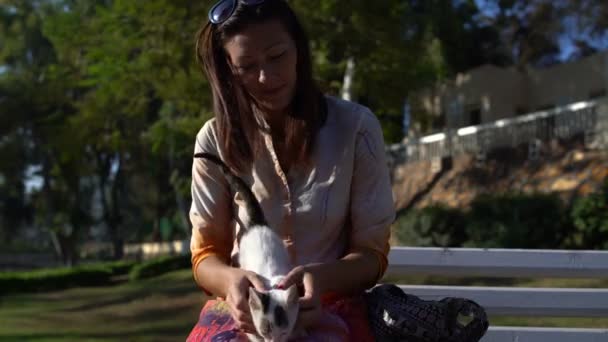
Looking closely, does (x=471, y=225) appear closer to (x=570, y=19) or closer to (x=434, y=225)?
(x=434, y=225)

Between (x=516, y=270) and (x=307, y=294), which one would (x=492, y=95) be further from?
(x=307, y=294)

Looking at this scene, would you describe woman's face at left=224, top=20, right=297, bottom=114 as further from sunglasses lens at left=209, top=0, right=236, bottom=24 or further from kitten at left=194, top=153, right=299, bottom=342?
kitten at left=194, top=153, right=299, bottom=342

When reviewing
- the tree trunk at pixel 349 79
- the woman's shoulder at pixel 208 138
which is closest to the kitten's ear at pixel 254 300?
the woman's shoulder at pixel 208 138

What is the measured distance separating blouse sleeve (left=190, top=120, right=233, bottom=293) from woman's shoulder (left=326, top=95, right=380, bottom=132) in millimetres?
384

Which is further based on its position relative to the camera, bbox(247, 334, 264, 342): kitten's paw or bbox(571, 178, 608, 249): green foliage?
bbox(571, 178, 608, 249): green foliage

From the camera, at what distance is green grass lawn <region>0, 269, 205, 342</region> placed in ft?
34.3

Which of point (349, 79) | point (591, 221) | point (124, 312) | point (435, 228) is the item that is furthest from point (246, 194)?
point (349, 79)

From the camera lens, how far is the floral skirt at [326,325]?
2.10 m

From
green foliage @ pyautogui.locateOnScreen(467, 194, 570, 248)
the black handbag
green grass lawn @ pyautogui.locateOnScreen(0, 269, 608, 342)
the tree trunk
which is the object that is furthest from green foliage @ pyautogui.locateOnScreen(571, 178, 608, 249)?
the black handbag

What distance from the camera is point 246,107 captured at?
2389 millimetres

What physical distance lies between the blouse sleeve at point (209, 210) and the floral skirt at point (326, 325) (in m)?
0.17

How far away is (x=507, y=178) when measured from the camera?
17.8 m

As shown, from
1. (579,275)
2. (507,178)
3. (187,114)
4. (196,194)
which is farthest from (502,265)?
(507,178)

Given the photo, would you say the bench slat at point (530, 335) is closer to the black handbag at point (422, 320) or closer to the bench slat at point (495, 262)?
the bench slat at point (495, 262)
